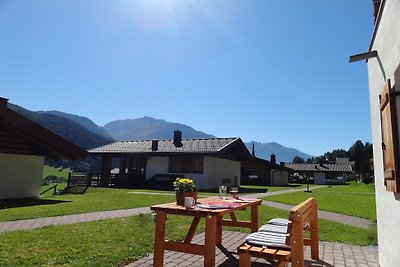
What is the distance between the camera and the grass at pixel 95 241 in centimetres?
445

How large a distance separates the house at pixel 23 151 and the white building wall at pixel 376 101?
11716 mm

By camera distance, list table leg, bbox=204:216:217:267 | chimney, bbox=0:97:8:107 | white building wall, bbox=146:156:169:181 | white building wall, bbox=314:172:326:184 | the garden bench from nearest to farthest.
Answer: table leg, bbox=204:216:217:267, chimney, bbox=0:97:8:107, the garden bench, white building wall, bbox=146:156:169:181, white building wall, bbox=314:172:326:184

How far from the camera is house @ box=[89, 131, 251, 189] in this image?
24.9 metres

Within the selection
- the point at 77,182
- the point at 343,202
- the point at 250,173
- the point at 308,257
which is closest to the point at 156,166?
the point at 77,182

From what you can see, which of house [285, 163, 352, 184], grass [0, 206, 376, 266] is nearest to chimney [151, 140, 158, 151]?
grass [0, 206, 376, 266]

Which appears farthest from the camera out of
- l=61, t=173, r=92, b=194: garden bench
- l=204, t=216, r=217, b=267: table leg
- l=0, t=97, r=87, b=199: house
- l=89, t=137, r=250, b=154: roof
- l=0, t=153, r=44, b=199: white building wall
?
l=89, t=137, r=250, b=154: roof

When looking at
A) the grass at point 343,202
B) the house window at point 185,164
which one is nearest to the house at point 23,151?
the grass at point 343,202

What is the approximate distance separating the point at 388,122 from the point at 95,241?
16.2 feet

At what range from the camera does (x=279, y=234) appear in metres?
3.96

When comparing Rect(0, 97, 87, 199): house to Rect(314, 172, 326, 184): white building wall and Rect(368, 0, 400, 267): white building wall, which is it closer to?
Rect(368, 0, 400, 267): white building wall

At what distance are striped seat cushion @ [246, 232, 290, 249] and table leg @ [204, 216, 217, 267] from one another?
0.42 meters

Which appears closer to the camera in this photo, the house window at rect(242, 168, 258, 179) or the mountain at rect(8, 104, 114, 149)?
the house window at rect(242, 168, 258, 179)

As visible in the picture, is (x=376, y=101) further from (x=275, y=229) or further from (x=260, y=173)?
(x=260, y=173)

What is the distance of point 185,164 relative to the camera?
25.7 metres
